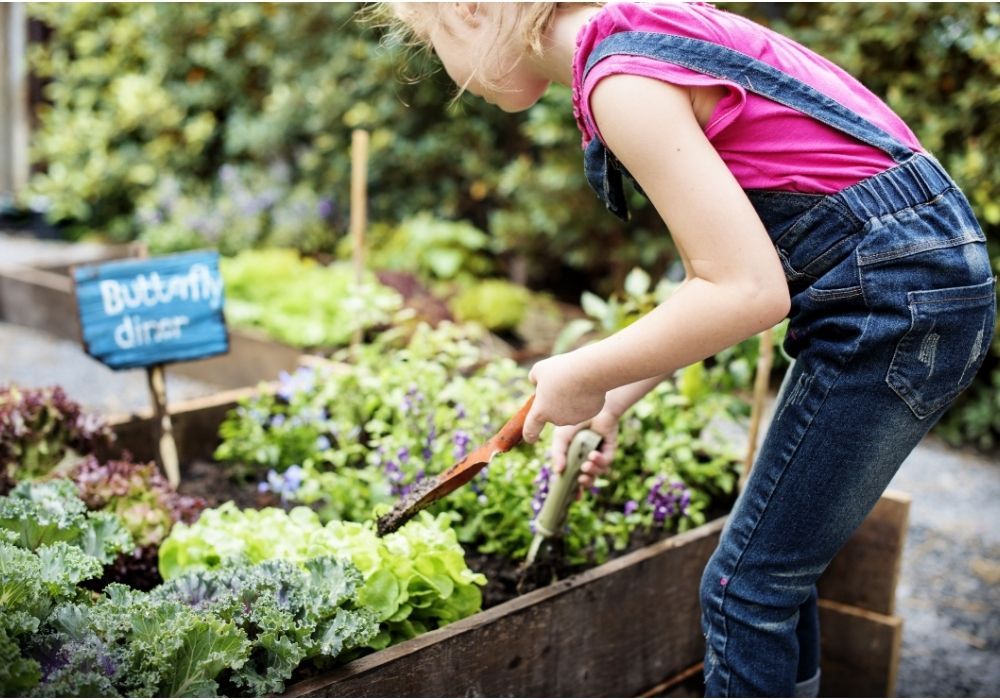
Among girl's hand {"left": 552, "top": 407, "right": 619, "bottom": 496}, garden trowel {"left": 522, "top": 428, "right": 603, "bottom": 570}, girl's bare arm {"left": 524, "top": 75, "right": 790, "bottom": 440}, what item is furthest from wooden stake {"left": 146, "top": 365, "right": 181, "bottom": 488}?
girl's bare arm {"left": 524, "top": 75, "right": 790, "bottom": 440}

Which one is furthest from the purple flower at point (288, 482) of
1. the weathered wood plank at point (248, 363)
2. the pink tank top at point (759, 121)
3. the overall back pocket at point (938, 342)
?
the weathered wood plank at point (248, 363)

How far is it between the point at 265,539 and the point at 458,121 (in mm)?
4630

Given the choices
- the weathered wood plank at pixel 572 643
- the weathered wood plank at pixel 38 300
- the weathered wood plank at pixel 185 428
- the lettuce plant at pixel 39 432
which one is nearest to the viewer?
the weathered wood plank at pixel 572 643

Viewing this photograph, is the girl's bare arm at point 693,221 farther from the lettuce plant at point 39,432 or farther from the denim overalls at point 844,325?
→ the lettuce plant at point 39,432

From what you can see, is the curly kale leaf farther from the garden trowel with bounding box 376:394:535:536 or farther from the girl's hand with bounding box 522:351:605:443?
the girl's hand with bounding box 522:351:605:443

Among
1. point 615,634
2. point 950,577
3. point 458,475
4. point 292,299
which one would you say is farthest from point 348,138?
point 458,475

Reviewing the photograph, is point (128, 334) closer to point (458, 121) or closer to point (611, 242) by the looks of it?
point (611, 242)

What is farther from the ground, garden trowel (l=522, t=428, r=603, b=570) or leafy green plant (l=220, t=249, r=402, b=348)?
garden trowel (l=522, t=428, r=603, b=570)

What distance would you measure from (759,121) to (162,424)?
1.74 m

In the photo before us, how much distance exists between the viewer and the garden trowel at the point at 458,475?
4.92ft

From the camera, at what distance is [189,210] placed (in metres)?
6.61

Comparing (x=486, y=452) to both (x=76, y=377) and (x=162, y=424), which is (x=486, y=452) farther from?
(x=76, y=377)

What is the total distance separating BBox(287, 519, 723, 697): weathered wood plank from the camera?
5.18 ft

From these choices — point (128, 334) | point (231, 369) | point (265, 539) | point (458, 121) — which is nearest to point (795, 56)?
point (265, 539)
